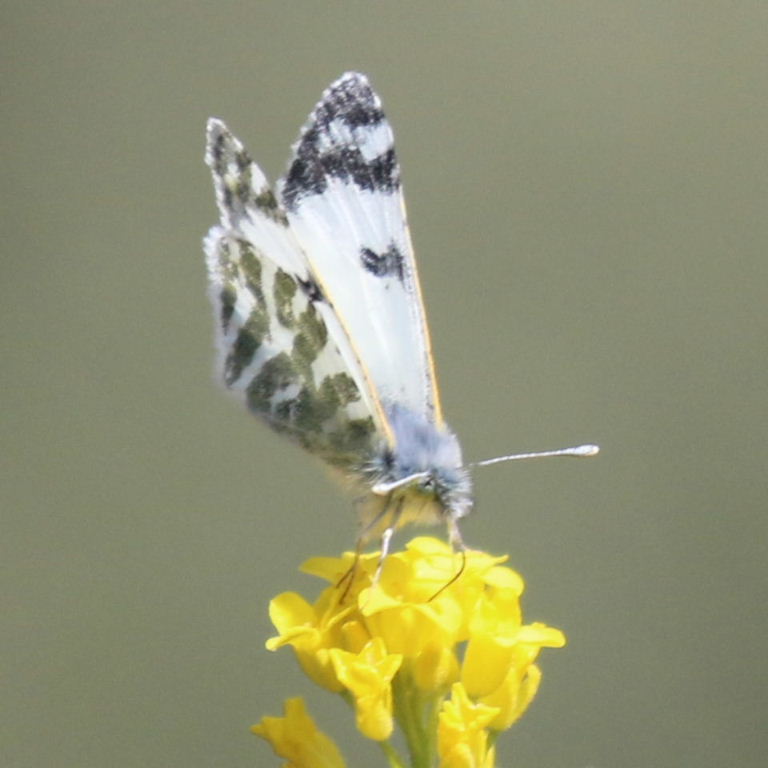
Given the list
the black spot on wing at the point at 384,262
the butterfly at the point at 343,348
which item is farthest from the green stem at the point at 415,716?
the black spot on wing at the point at 384,262

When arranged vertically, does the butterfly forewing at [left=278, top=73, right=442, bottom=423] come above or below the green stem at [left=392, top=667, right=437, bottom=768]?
above

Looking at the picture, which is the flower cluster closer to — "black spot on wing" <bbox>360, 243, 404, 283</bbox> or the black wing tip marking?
"black spot on wing" <bbox>360, 243, 404, 283</bbox>

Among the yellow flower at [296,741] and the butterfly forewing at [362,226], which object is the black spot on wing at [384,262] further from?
the yellow flower at [296,741]

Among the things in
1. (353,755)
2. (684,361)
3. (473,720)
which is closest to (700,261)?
(684,361)

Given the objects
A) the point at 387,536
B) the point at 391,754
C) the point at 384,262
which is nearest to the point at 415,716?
the point at 391,754

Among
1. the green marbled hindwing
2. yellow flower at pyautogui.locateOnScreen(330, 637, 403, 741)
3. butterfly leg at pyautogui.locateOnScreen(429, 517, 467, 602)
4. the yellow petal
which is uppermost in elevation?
the green marbled hindwing

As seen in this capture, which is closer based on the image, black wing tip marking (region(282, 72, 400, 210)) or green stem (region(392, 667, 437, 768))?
green stem (region(392, 667, 437, 768))

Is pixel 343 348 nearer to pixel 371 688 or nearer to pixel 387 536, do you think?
pixel 387 536

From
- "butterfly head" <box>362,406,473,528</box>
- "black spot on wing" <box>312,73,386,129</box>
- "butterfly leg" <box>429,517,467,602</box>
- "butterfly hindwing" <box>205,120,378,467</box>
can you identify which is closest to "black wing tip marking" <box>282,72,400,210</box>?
"black spot on wing" <box>312,73,386,129</box>
